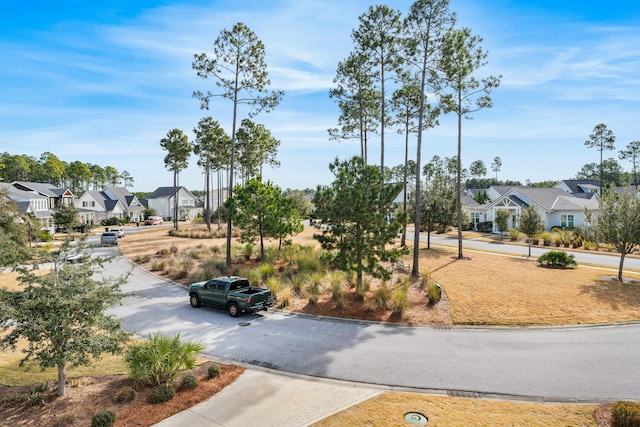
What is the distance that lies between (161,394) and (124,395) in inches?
41.7

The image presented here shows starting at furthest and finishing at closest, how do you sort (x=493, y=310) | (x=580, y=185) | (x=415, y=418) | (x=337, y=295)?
1. (x=580, y=185)
2. (x=337, y=295)
3. (x=493, y=310)
4. (x=415, y=418)

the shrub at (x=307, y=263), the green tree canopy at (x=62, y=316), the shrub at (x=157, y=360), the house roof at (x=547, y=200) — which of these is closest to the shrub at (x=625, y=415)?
the shrub at (x=157, y=360)

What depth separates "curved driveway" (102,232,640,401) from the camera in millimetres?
9930

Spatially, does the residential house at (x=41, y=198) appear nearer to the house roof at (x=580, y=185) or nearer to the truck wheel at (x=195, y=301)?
the truck wheel at (x=195, y=301)

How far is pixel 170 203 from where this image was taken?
88.4 metres

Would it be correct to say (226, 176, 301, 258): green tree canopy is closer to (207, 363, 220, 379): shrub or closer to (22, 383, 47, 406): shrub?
(207, 363, 220, 379): shrub

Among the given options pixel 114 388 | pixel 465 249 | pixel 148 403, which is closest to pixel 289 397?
pixel 148 403

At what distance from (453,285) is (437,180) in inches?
784

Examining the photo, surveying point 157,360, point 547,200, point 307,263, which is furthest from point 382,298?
point 547,200

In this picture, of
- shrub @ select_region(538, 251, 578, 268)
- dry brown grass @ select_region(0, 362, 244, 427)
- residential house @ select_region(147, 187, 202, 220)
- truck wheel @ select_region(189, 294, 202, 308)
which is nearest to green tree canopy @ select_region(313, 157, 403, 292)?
truck wheel @ select_region(189, 294, 202, 308)

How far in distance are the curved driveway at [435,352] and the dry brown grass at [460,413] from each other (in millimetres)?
735

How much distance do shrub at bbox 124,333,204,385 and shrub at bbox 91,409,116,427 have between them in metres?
1.74

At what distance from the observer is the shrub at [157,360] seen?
984cm

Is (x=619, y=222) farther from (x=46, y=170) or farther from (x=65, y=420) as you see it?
(x=46, y=170)
